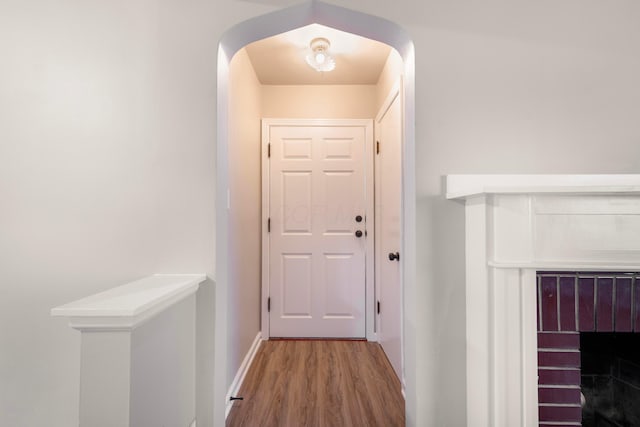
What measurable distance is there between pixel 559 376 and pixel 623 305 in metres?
0.34

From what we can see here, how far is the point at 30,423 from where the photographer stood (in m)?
1.33

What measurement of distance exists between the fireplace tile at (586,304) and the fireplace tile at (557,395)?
23 cm

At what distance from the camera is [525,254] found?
1.11m

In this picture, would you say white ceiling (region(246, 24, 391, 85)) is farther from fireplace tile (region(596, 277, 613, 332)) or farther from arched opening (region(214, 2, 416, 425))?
fireplace tile (region(596, 277, 613, 332))

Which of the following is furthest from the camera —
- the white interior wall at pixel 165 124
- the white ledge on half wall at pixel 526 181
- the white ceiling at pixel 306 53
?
the white ceiling at pixel 306 53

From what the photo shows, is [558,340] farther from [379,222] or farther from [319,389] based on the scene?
[379,222]

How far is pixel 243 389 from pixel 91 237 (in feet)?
4.46

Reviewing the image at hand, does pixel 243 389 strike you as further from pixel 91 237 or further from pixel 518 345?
pixel 518 345

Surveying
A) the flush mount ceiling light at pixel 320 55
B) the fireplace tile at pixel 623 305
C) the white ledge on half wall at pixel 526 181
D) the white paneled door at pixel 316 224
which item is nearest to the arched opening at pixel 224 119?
the white ledge on half wall at pixel 526 181

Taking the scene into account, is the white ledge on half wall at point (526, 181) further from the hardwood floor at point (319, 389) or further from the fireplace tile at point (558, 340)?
the hardwood floor at point (319, 389)

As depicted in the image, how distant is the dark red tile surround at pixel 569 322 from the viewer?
115 centimetres

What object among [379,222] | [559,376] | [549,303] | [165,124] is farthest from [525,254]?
[379,222]

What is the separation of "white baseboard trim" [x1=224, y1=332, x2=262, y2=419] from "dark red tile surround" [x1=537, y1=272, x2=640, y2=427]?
60.3 inches

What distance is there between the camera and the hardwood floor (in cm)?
176
